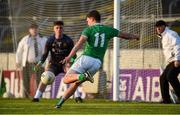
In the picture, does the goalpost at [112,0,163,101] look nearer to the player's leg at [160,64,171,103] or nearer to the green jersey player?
the player's leg at [160,64,171,103]

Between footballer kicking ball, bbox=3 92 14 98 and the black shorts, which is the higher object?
the black shorts

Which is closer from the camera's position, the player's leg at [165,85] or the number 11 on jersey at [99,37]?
the number 11 on jersey at [99,37]

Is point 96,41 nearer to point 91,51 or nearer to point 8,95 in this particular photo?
point 91,51

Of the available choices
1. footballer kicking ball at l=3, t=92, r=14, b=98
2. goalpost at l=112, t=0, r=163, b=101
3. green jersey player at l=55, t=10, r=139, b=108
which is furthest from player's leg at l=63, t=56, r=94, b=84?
footballer kicking ball at l=3, t=92, r=14, b=98

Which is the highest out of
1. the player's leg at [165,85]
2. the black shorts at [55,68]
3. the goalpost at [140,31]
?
the goalpost at [140,31]

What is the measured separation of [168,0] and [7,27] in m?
5.26

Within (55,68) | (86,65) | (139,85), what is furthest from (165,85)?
(86,65)

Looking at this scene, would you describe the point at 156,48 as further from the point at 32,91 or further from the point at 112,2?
the point at 32,91

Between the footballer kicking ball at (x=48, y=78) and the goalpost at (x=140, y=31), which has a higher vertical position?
the goalpost at (x=140, y=31)

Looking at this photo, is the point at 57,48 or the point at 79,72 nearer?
the point at 79,72

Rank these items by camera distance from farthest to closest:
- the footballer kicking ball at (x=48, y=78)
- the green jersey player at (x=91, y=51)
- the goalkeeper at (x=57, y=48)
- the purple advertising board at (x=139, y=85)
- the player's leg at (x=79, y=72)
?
the purple advertising board at (x=139, y=85), the goalkeeper at (x=57, y=48), the footballer kicking ball at (x=48, y=78), the green jersey player at (x=91, y=51), the player's leg at (x=79, y=72)

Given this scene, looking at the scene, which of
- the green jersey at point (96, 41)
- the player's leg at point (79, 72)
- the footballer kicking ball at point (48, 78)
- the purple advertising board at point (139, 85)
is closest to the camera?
the player's leg at point (79, 72)

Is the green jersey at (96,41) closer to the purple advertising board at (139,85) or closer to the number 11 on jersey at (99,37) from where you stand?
the number 11 on jersey at (99,37)

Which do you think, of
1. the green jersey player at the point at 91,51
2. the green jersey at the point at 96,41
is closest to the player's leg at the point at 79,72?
the green jersey player at the point at 91,51
